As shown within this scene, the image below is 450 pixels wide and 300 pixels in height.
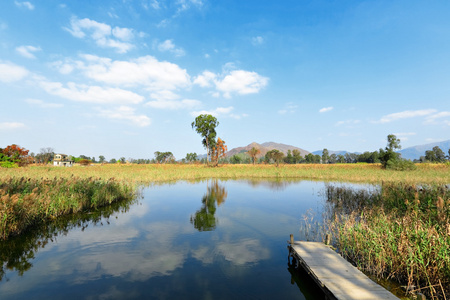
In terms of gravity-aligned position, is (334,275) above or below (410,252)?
below

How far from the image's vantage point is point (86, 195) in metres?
17.2

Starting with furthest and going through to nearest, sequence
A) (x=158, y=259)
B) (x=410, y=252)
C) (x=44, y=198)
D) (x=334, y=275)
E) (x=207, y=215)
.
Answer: (x=207, y=215) → (x=44, y=198) → (x=158, y=259) → (x=334, y=275) → (x=410, y=252)

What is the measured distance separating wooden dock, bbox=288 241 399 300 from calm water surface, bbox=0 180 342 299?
77cm

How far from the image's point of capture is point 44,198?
44.5ft

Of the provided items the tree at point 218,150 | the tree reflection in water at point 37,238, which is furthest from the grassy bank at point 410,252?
the tree at point 218,150

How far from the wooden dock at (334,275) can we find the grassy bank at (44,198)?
43.1ft

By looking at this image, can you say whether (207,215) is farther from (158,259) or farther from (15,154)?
(15,154)

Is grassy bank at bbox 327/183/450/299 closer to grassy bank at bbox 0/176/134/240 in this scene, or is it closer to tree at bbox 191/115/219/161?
grassy bank at bbox 0/176/134/240

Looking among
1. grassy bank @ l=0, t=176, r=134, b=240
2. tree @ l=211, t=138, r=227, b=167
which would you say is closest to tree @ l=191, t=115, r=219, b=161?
tree @ l=211, t=138, r=227, b=167

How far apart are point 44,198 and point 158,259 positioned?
9.84 metres

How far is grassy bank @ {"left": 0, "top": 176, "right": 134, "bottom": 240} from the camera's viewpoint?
1032 centimetres

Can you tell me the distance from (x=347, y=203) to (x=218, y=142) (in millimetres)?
59832

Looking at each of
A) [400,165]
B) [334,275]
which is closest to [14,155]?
[334,275]

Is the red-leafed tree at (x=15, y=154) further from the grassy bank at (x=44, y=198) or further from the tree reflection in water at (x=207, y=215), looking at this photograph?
the tree reflection in water at (x=207, y=215)
